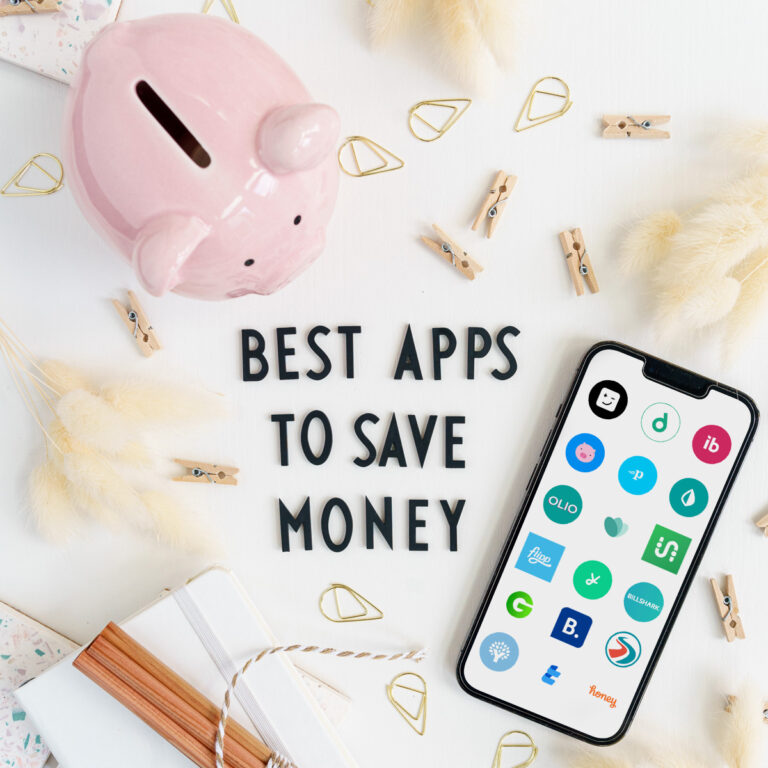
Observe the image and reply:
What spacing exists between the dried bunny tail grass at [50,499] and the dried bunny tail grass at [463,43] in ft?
1.43

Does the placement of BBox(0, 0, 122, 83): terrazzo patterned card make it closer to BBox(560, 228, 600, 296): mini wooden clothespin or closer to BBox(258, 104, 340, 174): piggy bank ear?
BBox(258, 104, 340, 174): piggy bank ear

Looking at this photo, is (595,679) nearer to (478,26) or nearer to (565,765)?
(565,765)

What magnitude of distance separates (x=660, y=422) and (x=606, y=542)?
0.33ft

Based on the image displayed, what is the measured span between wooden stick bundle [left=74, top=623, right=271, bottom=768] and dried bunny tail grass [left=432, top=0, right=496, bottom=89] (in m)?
0.49

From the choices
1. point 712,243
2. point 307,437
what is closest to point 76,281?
point 307,437

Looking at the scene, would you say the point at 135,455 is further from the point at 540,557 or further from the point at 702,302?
the point at 702,302

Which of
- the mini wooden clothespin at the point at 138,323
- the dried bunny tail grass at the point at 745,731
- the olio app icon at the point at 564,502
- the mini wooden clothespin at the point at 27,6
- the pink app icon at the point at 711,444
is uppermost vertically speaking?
the mini wooden clothespin at the point at 27,6

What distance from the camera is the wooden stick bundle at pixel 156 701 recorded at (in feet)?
1.65

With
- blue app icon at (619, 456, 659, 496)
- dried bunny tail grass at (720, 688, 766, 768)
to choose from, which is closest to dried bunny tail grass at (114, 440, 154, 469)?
blue app icon at (619, 456, 659, 496)

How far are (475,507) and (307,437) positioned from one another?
0.15 m

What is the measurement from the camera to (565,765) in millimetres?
558

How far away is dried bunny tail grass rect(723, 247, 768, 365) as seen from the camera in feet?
1.65

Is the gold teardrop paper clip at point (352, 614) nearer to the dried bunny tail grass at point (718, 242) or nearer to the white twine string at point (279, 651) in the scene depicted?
the white twine string at point (279, 651)

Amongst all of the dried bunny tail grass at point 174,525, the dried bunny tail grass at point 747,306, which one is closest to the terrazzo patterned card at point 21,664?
the dried bunny tail grass at point 174,525
